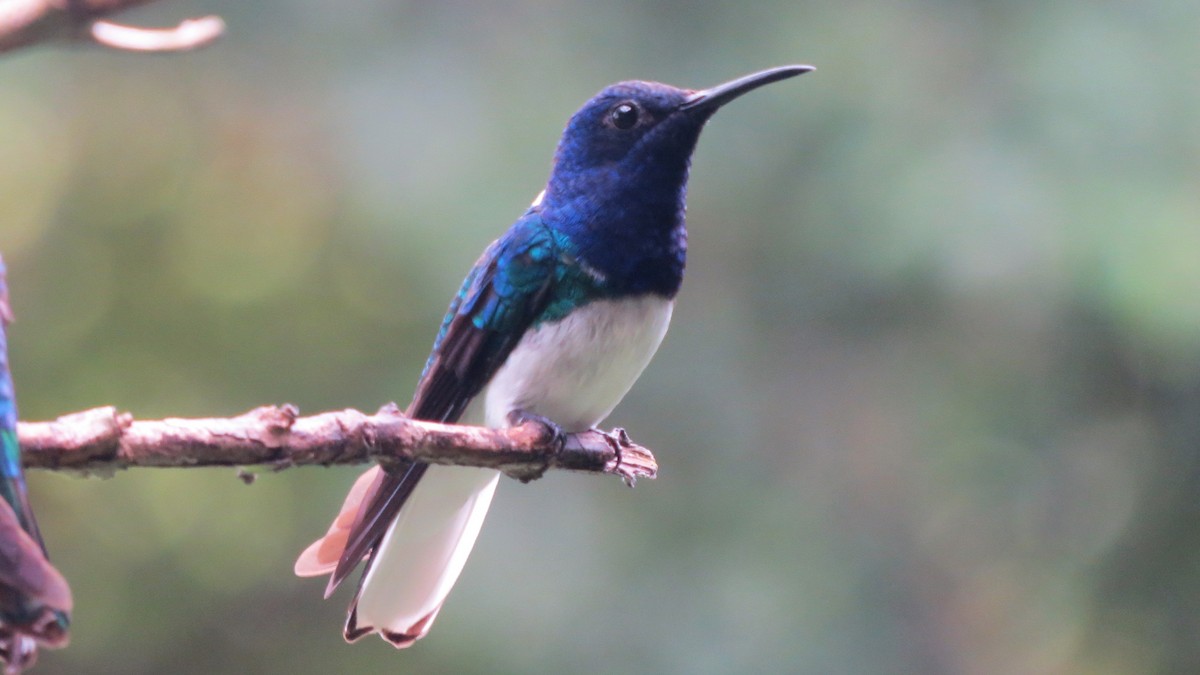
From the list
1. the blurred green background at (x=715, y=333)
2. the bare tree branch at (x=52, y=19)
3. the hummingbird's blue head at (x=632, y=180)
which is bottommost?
the blurred green background at (x=715, y=333)

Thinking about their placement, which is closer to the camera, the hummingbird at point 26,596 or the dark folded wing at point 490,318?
the hummingbird at point 26,596

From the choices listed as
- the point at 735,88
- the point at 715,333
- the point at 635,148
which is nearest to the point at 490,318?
the point at 635,148

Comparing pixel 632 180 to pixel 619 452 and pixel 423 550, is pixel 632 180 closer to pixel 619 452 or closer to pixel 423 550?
pixel 619 452

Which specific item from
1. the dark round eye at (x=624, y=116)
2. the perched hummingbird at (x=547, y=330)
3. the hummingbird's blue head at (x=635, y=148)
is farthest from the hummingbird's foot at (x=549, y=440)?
the dark round eye at (x=624, y=116)

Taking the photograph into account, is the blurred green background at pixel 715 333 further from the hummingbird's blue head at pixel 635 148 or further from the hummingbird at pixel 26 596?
the hummingbird at pixel 26 596

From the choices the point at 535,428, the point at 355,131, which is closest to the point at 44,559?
the point at 535,428

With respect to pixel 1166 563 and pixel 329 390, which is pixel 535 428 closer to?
pixel 329 390

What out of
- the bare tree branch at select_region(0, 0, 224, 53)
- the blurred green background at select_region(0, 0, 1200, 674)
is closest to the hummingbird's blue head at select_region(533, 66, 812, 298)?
the bare tree branch at select_region(0, 0, 224, 53)
